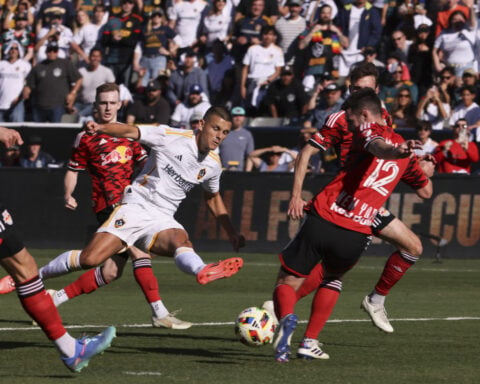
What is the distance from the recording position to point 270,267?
1883 centimetres

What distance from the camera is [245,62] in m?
24.5

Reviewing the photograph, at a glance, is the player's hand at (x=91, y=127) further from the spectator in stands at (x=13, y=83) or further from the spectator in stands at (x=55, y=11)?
the spectator in stands at (x=55, y=11)

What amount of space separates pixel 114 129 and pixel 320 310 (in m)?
2.06

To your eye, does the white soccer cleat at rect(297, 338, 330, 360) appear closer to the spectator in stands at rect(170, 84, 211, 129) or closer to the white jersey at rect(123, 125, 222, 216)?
the white jersey at rect(123, 125, 222, 216)

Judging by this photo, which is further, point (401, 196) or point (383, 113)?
point (401, 196)

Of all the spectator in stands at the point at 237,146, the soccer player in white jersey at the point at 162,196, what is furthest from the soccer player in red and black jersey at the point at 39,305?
the spectator in stands at the point at 237,146

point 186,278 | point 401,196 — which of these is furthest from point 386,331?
point 401,196

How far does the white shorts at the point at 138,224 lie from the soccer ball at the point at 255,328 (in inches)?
58.4

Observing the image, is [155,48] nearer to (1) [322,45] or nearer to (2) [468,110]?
(1) [322,45]

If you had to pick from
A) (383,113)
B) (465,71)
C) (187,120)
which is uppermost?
(383,113)

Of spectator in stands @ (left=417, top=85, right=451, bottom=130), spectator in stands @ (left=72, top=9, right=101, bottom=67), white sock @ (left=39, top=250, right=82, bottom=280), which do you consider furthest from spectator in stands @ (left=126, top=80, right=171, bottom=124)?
white sock @ (left=39, top=250, right=82, bottom=280)

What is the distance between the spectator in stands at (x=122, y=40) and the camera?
26172 mm

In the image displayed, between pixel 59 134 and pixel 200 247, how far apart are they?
4.78 m

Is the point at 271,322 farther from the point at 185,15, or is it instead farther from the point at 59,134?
the point at 185,15
